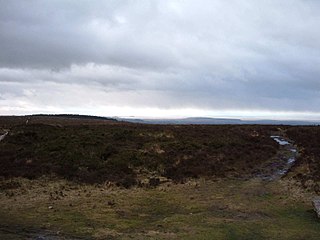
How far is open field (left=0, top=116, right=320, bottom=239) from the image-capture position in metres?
18.1

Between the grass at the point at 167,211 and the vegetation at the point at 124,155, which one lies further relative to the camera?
the vegetation at the point at 124,155

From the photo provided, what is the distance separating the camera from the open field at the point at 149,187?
18.1m

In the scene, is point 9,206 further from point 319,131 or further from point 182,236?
point 319,131

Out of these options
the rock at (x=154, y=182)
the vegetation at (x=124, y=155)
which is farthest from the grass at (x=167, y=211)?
the vegetation at (x=124, y=155)

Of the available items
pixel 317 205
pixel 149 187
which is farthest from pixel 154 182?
pixel 317 205

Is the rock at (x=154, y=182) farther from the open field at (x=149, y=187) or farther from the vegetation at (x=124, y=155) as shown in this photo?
the vegetation at (x=124, y=155)

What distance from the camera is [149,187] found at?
27750mm

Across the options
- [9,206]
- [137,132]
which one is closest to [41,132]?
[137,132]

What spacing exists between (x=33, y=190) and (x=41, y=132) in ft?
65.1

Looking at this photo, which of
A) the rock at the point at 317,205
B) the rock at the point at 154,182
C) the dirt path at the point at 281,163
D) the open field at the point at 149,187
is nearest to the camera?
the open field at the point at 149,187

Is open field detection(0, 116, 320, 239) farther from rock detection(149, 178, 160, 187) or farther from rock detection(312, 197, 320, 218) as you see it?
rock detection(312, 197, 320, 218)

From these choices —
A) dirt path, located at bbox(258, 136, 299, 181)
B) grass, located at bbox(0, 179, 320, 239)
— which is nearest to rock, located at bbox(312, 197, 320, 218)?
grass, located at bbox(0, 179, 320, 239)

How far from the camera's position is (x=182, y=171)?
3225cm

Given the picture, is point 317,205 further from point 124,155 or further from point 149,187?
point 124,155
